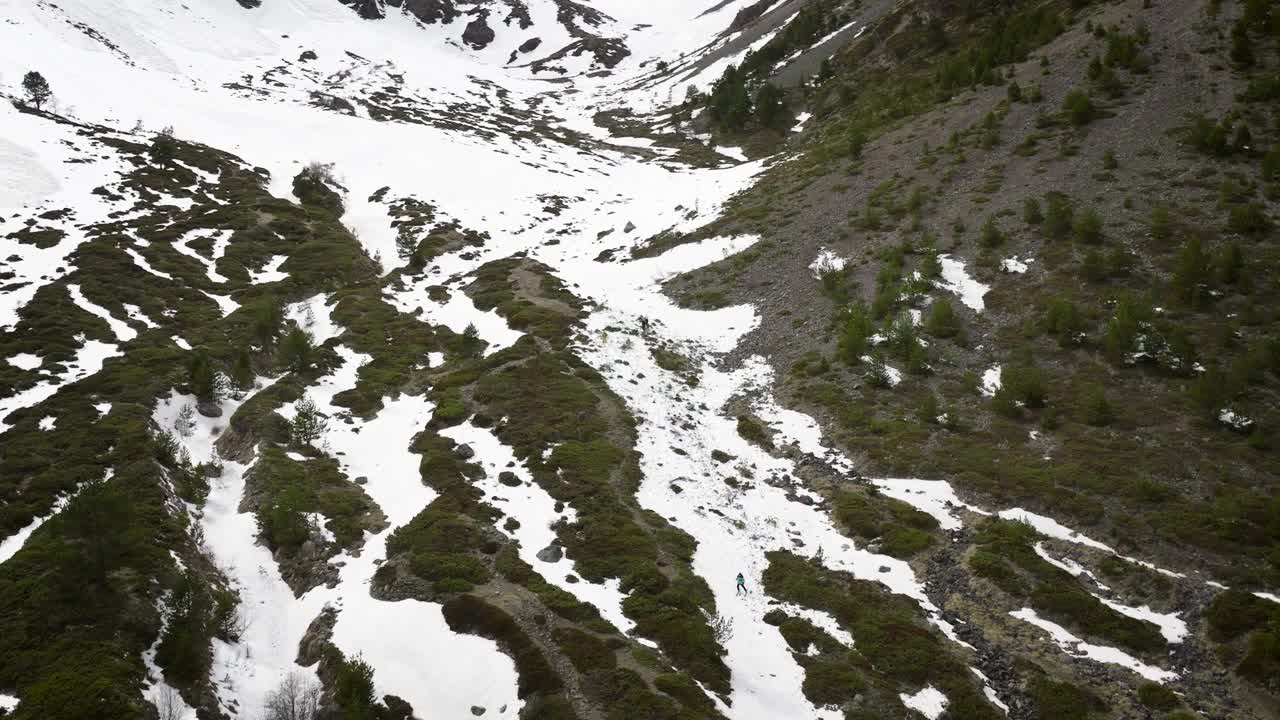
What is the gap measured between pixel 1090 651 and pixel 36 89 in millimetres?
107368

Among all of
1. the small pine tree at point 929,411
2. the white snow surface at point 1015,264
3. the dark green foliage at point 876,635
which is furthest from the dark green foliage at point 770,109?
the dark green foliage at point 876,635


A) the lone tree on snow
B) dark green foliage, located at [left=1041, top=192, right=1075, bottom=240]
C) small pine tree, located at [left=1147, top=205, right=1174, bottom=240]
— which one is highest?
the lone tree on snow

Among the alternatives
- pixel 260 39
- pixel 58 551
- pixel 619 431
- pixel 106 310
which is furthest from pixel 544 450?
pixel 260 39

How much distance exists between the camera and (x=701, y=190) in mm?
68438

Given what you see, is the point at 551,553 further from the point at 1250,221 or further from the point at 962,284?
the point at 1250,221

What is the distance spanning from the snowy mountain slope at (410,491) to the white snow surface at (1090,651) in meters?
0.07

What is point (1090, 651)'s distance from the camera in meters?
15.9

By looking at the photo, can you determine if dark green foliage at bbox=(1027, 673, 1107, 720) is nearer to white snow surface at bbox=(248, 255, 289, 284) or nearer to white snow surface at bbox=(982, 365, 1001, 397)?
white snow surface at bbox=(982, 365, 1001, 397)

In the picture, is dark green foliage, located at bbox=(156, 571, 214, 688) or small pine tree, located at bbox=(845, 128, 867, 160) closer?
dark green foliage, located at bbox=(156, 571, 214, 688)

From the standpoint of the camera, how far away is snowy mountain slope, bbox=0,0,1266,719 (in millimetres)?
14758

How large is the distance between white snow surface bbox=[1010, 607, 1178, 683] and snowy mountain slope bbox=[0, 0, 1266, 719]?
70mm

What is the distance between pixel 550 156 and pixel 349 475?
84777mm

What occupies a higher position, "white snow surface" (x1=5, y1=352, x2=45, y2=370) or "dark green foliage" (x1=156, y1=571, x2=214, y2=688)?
"white snow surface" (x1=5, y1=352, x2=45, y2=370)

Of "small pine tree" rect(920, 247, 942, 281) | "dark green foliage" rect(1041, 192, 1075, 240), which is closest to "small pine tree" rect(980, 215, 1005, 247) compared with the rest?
"dark green foliage" rect(1041, 192, 1075, 240)
